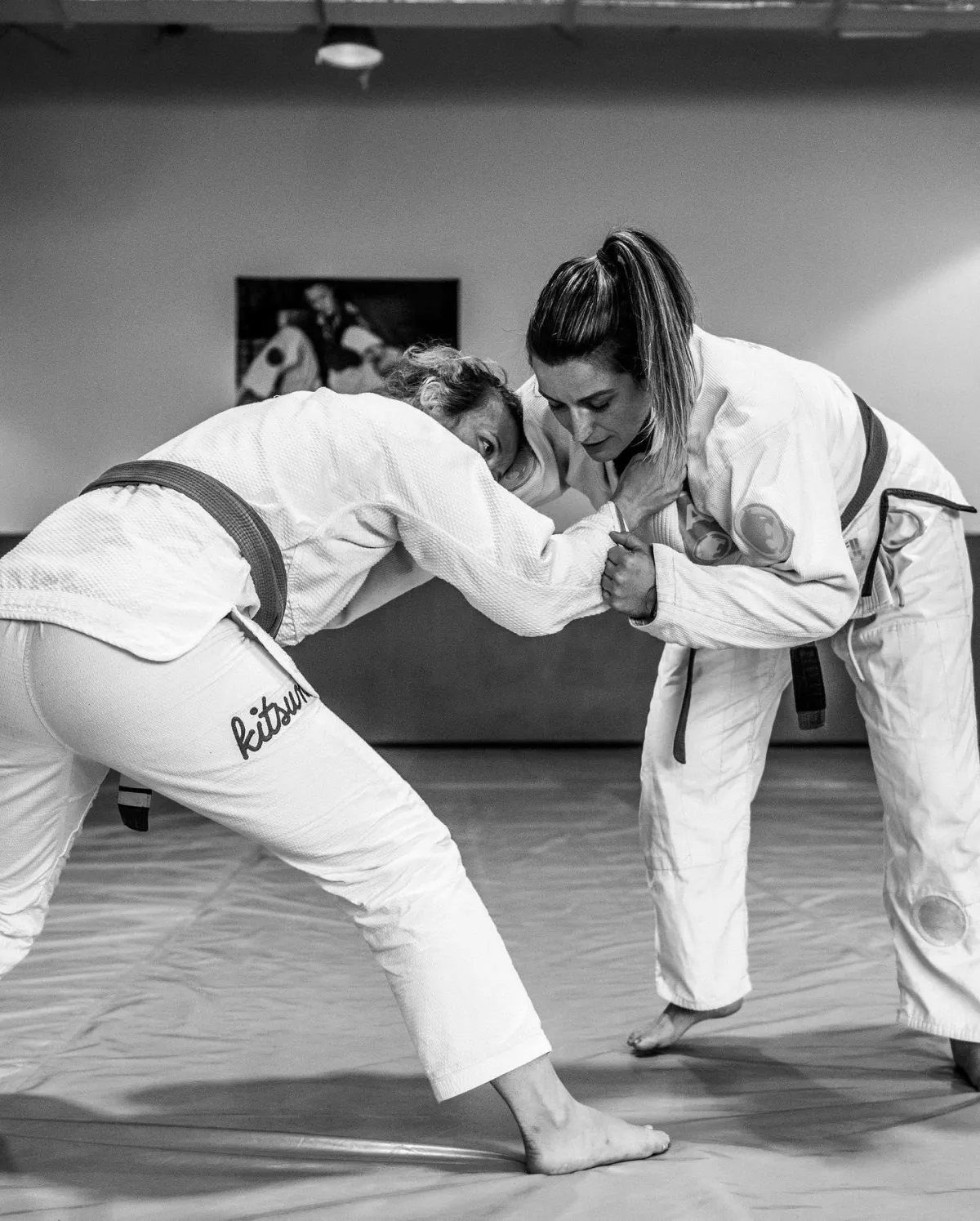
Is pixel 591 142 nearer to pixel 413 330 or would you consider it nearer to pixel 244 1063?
pixel 413 330

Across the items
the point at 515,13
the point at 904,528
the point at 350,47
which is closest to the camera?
the point at 904,528

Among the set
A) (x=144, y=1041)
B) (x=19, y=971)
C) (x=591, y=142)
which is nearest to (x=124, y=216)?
(x=591, y=142)

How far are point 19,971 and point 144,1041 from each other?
0.56 meters

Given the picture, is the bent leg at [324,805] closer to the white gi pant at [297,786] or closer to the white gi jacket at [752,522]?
the white gi pant at [297,786]

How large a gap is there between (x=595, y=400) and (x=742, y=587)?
333 mm

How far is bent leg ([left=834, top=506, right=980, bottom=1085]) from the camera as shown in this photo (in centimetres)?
196

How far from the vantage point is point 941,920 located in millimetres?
1974

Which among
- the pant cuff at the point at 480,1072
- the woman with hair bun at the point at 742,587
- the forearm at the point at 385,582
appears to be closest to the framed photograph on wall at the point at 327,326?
the woman with hair bun at the point at 742,587

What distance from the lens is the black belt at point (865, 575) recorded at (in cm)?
199

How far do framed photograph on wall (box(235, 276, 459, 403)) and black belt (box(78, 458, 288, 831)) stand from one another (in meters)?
5.00

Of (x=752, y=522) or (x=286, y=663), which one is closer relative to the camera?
(x=286, y=663)

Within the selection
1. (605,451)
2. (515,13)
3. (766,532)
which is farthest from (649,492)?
(515,13)

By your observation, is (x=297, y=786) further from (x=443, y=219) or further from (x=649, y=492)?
(x=443, y=219)

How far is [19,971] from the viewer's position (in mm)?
Result: 2629
